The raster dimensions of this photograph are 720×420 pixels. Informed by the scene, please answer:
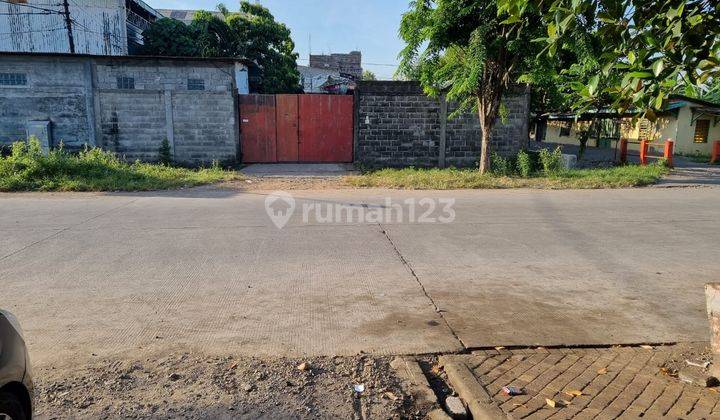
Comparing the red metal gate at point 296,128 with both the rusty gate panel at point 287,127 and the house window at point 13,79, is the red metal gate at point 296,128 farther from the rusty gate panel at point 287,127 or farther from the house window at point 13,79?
the house window at point 13,79

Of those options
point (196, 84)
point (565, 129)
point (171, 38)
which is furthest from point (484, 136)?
point (565, 129)

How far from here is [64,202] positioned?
32.9 ft

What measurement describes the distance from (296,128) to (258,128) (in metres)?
1.30

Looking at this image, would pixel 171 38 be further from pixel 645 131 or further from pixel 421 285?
pixel 421 285

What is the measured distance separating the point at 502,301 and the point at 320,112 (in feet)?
45.0

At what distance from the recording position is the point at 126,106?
54.0 feet

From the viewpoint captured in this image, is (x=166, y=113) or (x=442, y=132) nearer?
(x=166, y=113)

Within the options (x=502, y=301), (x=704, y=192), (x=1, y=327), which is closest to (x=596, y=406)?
(x=502, y=301)

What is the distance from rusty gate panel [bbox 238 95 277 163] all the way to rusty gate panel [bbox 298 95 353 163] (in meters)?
0.99

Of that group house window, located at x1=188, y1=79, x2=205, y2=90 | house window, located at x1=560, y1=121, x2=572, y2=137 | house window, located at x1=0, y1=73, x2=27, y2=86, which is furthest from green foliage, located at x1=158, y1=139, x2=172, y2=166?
house window, located at x1=560, y1=121, x2=572, y2=137

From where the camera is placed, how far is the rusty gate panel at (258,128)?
1705 centimetres

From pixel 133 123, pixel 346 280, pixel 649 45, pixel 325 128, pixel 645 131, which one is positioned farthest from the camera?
pixel 645 131

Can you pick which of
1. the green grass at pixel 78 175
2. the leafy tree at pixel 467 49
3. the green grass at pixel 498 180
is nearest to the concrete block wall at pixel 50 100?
the green grass at pixel 78 175

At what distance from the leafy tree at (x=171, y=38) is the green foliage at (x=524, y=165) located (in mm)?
20522
